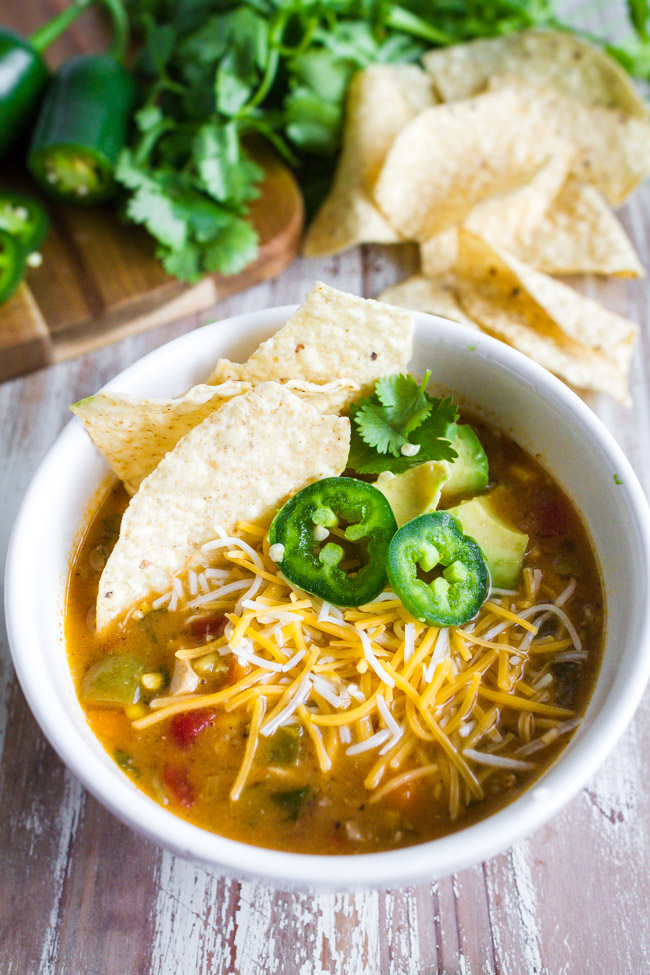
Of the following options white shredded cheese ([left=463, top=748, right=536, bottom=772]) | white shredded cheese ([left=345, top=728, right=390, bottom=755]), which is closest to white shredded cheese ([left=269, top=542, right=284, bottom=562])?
white shredded cheese ([left=345, top=728, right=390, bottom=755])

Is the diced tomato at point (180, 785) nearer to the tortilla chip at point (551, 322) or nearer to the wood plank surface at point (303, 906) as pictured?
the wood plank surface at point (303, 906)

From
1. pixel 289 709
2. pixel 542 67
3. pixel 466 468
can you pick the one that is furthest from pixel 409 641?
pixel 542 67

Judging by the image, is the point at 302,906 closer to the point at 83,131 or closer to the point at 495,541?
the point at 495,541

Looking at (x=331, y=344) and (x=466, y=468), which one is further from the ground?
(x=331, y=344)

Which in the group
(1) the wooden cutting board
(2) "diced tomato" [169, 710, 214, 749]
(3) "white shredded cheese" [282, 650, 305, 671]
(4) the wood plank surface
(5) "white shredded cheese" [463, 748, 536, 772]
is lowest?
(4) the wood plank surface

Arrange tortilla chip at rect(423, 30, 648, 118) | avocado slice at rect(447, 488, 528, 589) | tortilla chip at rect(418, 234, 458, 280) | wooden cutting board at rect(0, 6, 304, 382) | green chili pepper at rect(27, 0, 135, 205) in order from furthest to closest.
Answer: tortilla chip at rect(423, 30, 648, 118)
green chili pepper at rect(27, 0, 135, 205)
tortilla chip at rect(418, 234, 458, 280)
wooden cutting board at rect(0, 6, 304, 382)
avocado slice at rect(447, 488, 528, 589)

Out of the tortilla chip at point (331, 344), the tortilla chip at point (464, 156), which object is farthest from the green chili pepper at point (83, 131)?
the tortilla chip at point (331, 344)

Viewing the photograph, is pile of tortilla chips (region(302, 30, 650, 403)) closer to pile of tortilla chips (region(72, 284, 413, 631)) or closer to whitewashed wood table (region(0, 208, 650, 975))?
pile of tortilla chips (region(72, 284, 413, 631))
